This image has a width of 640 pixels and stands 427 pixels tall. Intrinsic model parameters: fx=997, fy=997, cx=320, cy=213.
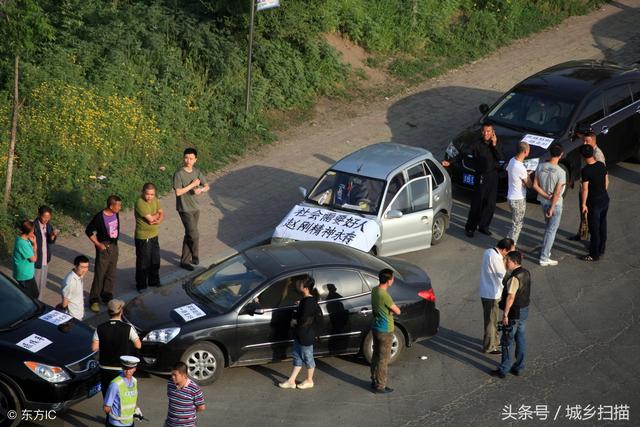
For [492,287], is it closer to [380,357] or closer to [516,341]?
[516,341]

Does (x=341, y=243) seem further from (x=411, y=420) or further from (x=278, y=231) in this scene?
(x=411, y=420)

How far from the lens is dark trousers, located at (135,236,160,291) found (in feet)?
45.2

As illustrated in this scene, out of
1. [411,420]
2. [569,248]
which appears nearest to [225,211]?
[569,248]

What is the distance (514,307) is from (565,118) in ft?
22.6

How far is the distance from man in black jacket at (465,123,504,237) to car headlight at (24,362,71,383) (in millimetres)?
7801

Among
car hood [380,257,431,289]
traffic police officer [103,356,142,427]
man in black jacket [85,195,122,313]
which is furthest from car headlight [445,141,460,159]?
traffic police officer [103,356,142,427]

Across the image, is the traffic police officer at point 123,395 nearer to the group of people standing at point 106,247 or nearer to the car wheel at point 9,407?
the car wheel at point 9,407

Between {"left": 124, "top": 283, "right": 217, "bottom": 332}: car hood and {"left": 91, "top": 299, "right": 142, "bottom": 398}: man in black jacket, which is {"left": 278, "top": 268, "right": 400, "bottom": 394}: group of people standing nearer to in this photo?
{"left": 124, "top": 283, "right": 217, "bottom": 332}: car hood

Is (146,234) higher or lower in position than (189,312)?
lower

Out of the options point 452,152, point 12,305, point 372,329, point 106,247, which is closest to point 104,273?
point 106,247

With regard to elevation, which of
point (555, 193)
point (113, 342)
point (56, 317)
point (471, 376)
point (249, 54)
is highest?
point (249, 54)

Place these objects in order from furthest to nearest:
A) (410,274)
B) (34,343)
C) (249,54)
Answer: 1. (249,54)
2. (410,274)
3. (34,343)

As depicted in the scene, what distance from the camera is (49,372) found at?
1037 centimetres

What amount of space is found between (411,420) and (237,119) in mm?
9590
